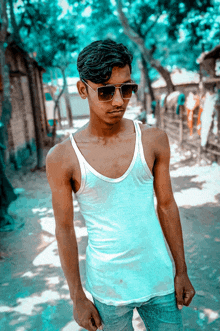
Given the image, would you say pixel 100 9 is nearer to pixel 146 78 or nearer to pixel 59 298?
pixel 146 78

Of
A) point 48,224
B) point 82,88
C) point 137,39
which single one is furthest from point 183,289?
point 137,39

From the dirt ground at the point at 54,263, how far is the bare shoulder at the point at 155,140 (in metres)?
2.15

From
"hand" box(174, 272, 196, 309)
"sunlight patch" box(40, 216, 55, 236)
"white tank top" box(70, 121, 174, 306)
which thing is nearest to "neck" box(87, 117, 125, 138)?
"white tank top" box(70, 121, 174, 306)

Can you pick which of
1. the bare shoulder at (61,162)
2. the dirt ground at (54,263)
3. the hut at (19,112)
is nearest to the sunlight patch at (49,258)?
the dirt ground at (54,263)

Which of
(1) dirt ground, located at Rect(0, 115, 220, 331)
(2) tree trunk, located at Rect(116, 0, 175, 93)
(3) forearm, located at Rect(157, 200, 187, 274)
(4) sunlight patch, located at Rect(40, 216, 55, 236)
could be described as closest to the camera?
(3) forearm, located at Rect(157, 200, 187, 274)

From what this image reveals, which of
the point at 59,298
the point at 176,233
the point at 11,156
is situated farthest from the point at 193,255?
the point at 11,156

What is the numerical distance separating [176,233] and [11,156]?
31.4 feet

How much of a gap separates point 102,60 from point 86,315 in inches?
49.1

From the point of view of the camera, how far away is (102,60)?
125 centimetres

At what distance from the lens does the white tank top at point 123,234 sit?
4.30ft

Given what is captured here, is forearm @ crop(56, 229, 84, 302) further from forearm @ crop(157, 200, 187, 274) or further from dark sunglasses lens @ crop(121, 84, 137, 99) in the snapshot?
dark sunglasses lens @ crop(121, 84, 137, 99)

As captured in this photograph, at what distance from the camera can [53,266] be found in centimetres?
400

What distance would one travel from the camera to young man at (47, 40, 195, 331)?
51.4 inches

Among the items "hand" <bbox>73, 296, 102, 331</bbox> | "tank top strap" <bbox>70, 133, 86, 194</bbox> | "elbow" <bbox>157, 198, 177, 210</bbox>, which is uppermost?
"tank top strap" <bbox>70, 133, 86, 194</bbox>
